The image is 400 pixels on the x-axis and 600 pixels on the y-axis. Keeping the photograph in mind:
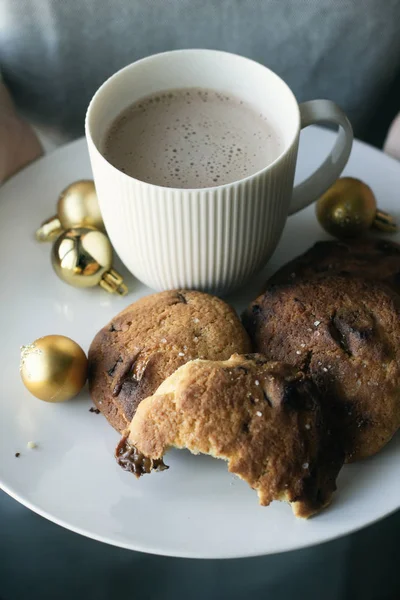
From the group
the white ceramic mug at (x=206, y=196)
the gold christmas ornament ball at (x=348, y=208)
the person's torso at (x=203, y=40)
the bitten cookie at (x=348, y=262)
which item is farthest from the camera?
the person's torso at (x=203, y=40)

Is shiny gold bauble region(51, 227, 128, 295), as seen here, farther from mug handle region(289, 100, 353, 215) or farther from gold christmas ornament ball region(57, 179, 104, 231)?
mug handle region(289, 100, 353, 215)

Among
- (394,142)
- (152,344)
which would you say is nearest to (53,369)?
(152,344)

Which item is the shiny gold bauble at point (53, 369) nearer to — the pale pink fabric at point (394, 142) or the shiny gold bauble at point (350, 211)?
the shiny gold bauble at point (350, 211)

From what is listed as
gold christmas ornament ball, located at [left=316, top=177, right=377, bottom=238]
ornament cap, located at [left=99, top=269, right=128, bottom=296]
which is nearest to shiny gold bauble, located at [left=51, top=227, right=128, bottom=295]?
ornament cap, located at [left=99, top=269, right=128, bottom=296]

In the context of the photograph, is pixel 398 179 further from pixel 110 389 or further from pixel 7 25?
pixel 7 25

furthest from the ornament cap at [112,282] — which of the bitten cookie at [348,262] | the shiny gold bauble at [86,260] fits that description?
the bitten cookie at [348,262]

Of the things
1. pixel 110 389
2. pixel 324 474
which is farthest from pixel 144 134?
pixel 324 474

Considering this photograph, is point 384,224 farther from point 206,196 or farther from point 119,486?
point 119,486
